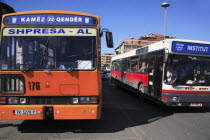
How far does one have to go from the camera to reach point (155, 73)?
9.23 meters

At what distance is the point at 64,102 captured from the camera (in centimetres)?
519

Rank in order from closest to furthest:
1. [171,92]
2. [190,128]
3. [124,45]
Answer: [190,128] → [171,92] → [124,45]

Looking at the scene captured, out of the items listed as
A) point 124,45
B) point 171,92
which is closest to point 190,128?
point 171,92

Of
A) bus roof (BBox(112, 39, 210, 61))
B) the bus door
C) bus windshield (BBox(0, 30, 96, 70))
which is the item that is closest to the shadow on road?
the bus door

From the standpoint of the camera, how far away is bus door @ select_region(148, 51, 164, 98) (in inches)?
343

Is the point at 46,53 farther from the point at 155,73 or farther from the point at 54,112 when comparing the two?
the point at 155,73

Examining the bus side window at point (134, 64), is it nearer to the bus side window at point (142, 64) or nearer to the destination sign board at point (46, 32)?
the bus side window at point (142, 64)

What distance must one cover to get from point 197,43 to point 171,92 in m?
2.28

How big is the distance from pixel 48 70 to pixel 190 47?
5749 mm

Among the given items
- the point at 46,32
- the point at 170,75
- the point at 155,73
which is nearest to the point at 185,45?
the point at 170,75

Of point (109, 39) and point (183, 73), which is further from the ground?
point (109, 39)

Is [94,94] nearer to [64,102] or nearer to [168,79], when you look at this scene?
[64,102]

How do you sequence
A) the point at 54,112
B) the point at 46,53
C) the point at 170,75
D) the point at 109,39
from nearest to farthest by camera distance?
the point at 54,112, the point at 46,53, the point at 109,39, the point at 170,75

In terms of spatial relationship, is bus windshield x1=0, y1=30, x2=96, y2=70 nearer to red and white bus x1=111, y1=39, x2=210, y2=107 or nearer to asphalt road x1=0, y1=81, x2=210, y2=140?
asphalt road x1=0, y1=81, x2=210, y2=140
